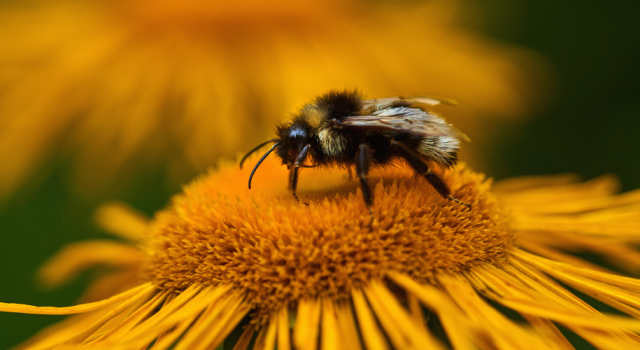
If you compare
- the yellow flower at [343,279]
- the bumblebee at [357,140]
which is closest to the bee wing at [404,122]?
the bumblebee at [357,140]

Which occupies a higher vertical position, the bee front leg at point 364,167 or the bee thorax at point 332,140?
the bee thorax at point 332,140

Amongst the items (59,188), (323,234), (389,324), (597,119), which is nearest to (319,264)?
(323,234)

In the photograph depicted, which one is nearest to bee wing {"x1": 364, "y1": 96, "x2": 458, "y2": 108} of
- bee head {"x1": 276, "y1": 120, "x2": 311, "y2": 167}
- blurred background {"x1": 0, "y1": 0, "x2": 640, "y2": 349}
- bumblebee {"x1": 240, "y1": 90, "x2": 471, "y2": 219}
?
bumblebee {"x1": 240, "y1": 90, "x2": 471, "y2": 219}

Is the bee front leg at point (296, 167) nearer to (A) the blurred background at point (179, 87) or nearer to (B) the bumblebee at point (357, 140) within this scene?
(B) the bumblebee at point (357, 140)

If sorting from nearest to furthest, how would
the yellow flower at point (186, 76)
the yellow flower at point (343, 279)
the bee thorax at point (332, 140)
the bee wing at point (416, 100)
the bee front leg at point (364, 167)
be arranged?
the yellow flower at point (343, 279), the bee front leg at point (364, 167), the bee thorax at point (332, 140), the bee wing at point (416, 100), the yellow flower at point (186, 76)

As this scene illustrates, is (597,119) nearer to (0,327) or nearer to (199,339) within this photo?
(199,339)

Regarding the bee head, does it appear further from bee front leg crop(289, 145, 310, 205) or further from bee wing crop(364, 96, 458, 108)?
bee wing crop(364, 96, 458, 108)

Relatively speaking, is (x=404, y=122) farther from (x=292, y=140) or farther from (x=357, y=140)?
(x=292, y=140)
